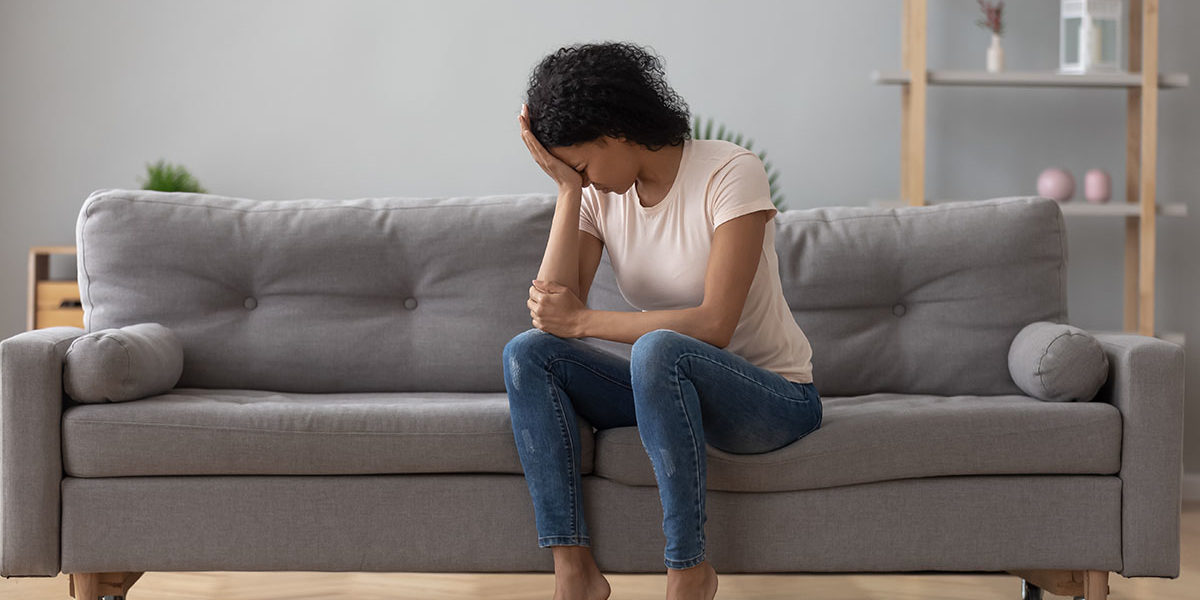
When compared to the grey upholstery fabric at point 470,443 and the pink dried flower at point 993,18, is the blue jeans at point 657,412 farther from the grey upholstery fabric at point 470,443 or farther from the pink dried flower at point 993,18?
the pink dried flower at point 993,18

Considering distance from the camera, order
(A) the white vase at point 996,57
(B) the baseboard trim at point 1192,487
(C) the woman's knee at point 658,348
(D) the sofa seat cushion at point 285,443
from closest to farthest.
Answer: (C) the woman's knee at point 658,348
(D) the sofa seat cushion at point 285,443
(A) the white vase at point 996,57
(B) the baseboard trim at point 1192,487

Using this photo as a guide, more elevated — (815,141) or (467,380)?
(815,141)

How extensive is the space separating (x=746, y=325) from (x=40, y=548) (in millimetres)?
1233

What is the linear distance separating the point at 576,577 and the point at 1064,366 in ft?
3.06

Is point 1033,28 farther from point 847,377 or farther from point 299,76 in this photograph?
point 299,76

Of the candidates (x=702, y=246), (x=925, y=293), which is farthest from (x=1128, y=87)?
(x=702, y=246)

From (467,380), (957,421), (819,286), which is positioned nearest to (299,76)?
(467,380)

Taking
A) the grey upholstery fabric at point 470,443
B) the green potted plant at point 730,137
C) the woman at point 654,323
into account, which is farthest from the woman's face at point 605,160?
the green potted plant at point 730,137

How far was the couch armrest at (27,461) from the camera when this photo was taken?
69.4 inches

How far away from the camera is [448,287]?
7.65 feet

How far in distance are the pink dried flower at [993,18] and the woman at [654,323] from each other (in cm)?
184

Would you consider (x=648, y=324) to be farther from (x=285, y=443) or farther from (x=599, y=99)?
(x=285, y=443)

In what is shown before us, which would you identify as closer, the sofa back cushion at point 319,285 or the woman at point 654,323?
the woman at point 654,323

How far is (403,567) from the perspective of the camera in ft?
5.88
